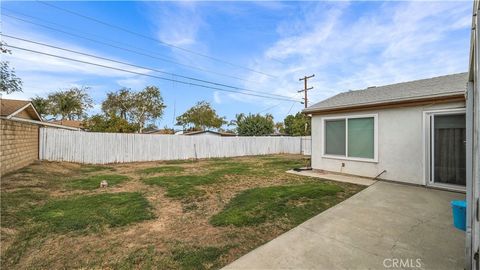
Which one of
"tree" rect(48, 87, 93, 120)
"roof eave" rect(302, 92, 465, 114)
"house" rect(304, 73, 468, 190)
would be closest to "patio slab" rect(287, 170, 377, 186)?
"house" rect(304, 73, 468, 190)

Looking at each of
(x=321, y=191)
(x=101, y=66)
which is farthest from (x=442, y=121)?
(x=101, y=66)

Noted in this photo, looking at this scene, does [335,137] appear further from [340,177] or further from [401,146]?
[401,146]

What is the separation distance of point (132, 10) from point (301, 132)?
21.7 meters

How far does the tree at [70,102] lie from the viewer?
27.3 meters

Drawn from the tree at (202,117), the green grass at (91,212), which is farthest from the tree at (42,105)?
the green grass at (91,212)

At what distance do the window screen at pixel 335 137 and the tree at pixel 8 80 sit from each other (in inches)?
482

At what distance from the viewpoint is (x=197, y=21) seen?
36.6 ft

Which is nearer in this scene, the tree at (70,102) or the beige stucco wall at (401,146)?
the beige stucco wall at (401,146)

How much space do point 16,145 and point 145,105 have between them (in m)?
21.7

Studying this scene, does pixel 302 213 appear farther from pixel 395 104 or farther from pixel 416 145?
pixel 395 104

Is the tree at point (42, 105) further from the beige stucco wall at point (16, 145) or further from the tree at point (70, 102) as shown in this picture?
the beige stucco wall at point (16, 145)

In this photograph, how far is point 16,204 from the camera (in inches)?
161

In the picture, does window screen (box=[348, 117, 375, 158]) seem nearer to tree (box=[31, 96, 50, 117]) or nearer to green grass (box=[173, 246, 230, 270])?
green grass (box=[173, 246, 230, 270])

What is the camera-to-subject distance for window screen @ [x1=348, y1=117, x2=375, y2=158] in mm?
6742
